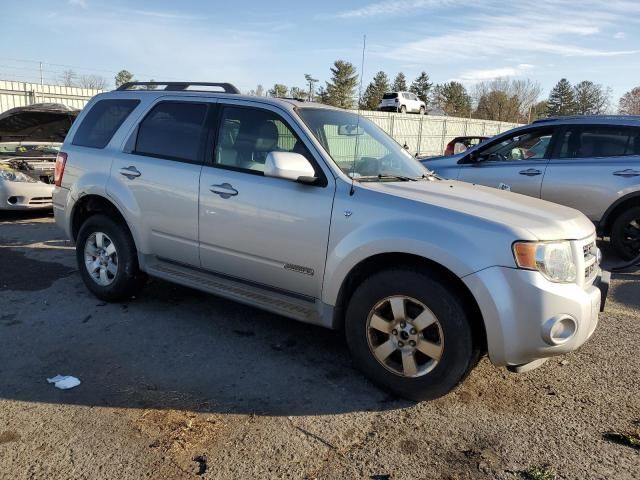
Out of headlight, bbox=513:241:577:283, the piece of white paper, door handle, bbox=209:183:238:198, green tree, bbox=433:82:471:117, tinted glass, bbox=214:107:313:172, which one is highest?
green tree, bbox=433:82:471:117

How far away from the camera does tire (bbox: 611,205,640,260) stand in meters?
6.55

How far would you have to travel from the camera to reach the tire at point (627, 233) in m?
6.55

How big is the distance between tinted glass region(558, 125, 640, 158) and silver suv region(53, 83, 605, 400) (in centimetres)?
358

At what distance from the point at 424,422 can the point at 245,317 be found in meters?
2.01

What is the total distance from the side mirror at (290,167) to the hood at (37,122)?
22.7ft

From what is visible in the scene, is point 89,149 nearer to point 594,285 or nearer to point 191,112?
point 191,112

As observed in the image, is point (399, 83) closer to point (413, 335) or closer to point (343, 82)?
point (343, 82)

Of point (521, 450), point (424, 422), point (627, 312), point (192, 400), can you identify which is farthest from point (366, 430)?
point (627, 312)

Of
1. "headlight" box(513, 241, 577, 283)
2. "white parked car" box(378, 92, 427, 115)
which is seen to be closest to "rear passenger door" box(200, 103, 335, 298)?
"headlight" box(513, 241, 577, 283)

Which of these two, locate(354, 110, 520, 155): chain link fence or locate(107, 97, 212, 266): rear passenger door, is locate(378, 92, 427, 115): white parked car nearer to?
locate(354, 110, 520, 155): chain link fence

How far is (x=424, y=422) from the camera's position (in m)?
3.04

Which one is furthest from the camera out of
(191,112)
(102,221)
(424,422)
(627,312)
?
(627,312)

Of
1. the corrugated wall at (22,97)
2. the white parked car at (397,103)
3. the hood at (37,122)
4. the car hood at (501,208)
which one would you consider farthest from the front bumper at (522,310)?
the white parked car at (397,103)

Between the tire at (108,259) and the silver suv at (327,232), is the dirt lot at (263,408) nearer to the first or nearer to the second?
the tire at (108,259)
